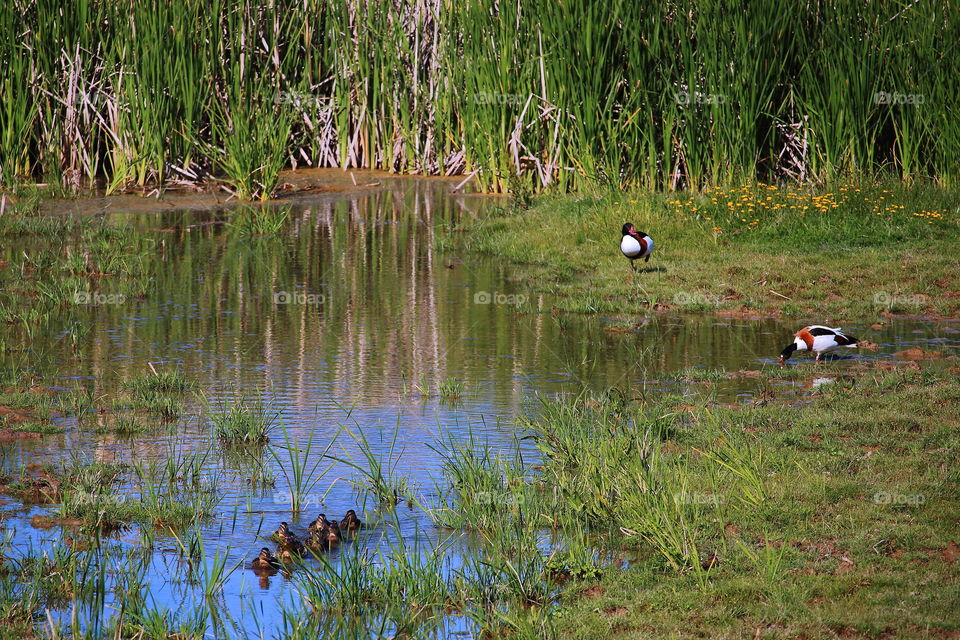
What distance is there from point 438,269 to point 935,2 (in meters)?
7.17

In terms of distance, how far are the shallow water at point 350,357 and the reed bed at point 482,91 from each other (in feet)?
9.62

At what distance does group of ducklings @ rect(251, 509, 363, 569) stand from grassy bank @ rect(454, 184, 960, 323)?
500cm

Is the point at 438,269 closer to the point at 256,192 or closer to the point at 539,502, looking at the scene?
the point at 256,192

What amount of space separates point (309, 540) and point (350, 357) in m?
3.49

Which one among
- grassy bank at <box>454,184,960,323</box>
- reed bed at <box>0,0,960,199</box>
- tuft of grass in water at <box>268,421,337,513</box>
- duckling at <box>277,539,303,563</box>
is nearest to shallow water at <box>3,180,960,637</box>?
tuft of grass in water at <box>268,421,337,513</box>

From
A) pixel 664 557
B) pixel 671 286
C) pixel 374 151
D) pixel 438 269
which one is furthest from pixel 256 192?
pixel 664 557

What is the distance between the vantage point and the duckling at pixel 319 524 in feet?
17.3

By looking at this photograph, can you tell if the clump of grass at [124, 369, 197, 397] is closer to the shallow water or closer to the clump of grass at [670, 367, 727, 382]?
the shallow water

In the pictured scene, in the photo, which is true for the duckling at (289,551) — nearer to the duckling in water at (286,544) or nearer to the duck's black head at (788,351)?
the duckling in water at (286,544)

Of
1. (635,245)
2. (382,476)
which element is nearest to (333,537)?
(382,476)

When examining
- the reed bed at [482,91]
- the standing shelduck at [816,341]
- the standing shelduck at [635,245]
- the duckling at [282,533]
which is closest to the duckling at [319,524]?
the duckling at [282,533]

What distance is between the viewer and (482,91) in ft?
52.1

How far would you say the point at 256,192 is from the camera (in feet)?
53.5

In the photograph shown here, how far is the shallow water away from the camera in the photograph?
5.71m
